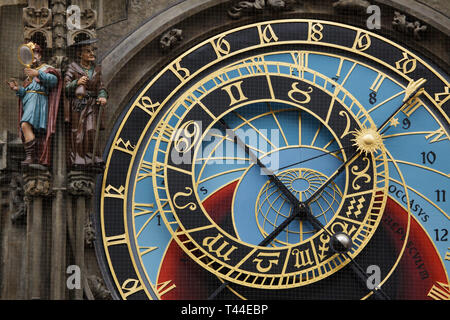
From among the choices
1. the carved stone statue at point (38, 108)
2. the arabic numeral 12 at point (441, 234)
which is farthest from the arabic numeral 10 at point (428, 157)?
the carved stone statue at point (38, 108)

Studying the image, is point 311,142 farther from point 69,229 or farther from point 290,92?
point 69,229

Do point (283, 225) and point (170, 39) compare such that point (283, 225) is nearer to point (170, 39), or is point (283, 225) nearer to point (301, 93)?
point (301, 93)

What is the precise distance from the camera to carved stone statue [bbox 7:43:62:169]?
44.7 feet

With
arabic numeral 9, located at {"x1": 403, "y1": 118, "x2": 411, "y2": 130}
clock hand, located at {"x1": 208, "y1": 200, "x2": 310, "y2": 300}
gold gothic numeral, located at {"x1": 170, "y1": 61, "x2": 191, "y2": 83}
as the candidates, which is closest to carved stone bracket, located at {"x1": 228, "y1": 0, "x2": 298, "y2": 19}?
gold gothic numeral, located at {"x1": 170, "y1": 61, "x2": 191, "y2": 83}

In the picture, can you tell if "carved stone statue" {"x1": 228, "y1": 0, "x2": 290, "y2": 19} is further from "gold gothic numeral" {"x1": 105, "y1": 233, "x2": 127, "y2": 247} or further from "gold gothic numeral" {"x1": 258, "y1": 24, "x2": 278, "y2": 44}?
"gold gothic numeral" {"x1": 105, "y1": 233, "x2": 127, "y2": 247}

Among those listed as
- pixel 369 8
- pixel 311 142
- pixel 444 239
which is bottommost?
pixel 444 239

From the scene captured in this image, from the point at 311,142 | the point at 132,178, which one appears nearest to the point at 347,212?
the point at 311,142

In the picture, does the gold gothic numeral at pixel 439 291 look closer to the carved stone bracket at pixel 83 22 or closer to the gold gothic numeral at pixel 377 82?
the gold gothic numeral at pixel 377 82

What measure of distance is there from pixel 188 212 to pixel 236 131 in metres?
0.80

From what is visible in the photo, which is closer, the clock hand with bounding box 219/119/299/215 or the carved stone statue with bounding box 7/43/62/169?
the carved stone statue with bounding box 7/43/62/169

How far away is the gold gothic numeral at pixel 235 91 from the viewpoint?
14.2m

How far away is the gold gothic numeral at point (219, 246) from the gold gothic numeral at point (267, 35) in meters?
1.73

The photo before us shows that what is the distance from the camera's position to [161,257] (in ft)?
45.4

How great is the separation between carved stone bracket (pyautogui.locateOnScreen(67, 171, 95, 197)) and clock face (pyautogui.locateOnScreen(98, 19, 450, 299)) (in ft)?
0.84
